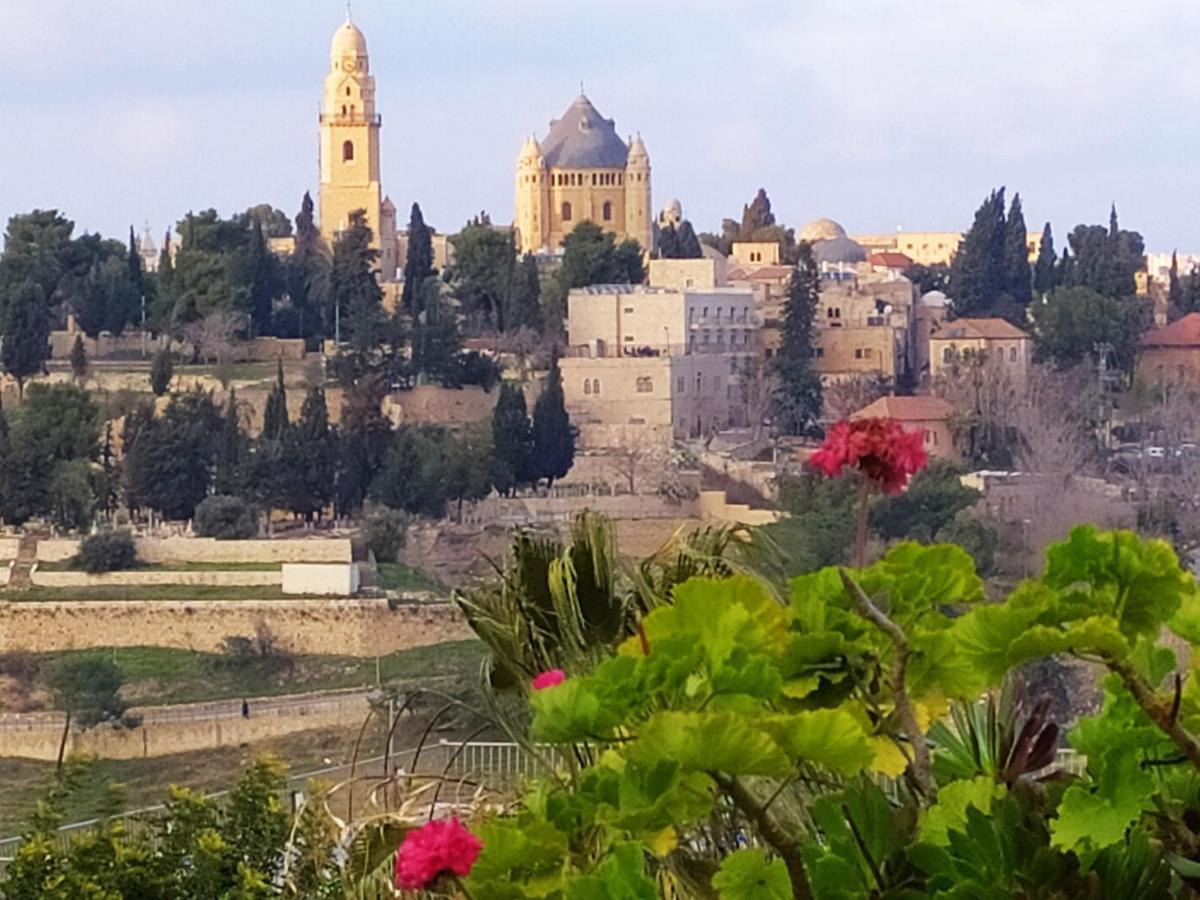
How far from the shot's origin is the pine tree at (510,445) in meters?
34.5

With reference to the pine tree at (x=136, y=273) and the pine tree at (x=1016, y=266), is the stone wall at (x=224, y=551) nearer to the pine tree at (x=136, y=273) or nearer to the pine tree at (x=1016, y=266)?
the pine tree at (x=136, y=273)

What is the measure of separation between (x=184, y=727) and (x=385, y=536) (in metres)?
7.19

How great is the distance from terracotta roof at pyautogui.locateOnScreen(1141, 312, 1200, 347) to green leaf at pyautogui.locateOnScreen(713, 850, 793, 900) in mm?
42146

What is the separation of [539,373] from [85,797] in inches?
1187

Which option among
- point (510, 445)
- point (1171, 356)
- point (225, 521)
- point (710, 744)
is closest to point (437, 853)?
point (710, 744)

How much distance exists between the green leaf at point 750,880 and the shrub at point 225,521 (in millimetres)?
29379

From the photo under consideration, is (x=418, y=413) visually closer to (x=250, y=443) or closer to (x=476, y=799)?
(x=250, y=443)

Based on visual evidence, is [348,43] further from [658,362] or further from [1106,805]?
[1106,805]

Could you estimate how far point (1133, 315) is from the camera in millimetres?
42844

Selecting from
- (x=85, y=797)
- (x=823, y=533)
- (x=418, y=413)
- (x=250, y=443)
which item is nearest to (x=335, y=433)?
(x=250, y=443)

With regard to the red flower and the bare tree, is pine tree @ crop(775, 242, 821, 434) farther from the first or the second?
the red flower

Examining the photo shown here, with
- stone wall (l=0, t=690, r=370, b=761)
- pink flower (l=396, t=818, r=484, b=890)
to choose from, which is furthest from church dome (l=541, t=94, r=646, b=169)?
pink flower (l=396, t=818, r=484, b=890)

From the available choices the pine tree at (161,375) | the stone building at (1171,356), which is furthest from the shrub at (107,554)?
the stone building at (1171,356)

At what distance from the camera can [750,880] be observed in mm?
1924
